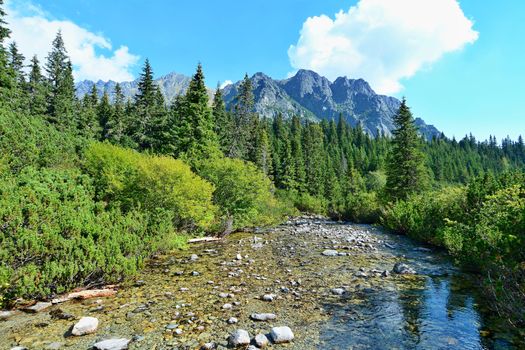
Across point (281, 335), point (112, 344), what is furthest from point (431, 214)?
point (112, 344)

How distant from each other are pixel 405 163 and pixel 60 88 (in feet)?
164

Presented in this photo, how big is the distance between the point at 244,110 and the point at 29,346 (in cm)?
4650

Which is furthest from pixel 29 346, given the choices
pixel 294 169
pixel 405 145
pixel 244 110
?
pixel 294 169

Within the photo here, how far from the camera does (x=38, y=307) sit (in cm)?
803

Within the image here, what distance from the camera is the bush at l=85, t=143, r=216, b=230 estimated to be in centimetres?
1677

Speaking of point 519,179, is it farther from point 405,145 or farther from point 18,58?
point 18,58

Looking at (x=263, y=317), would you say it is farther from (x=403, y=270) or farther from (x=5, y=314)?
Result: (x=403, y=270)

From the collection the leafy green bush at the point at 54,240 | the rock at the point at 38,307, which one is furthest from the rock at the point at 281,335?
the rock at the point at 38,307

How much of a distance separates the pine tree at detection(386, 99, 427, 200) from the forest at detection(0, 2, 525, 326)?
0.13 meters

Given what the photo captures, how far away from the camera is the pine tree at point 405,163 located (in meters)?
32.7

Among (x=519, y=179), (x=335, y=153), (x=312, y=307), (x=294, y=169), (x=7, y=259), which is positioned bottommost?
(x=312, y=307)

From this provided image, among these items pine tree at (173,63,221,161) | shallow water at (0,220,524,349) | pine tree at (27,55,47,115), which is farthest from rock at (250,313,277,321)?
pine tree at (27,55,47,115)

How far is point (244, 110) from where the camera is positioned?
50.5 metres

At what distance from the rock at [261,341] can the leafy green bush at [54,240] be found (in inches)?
227
